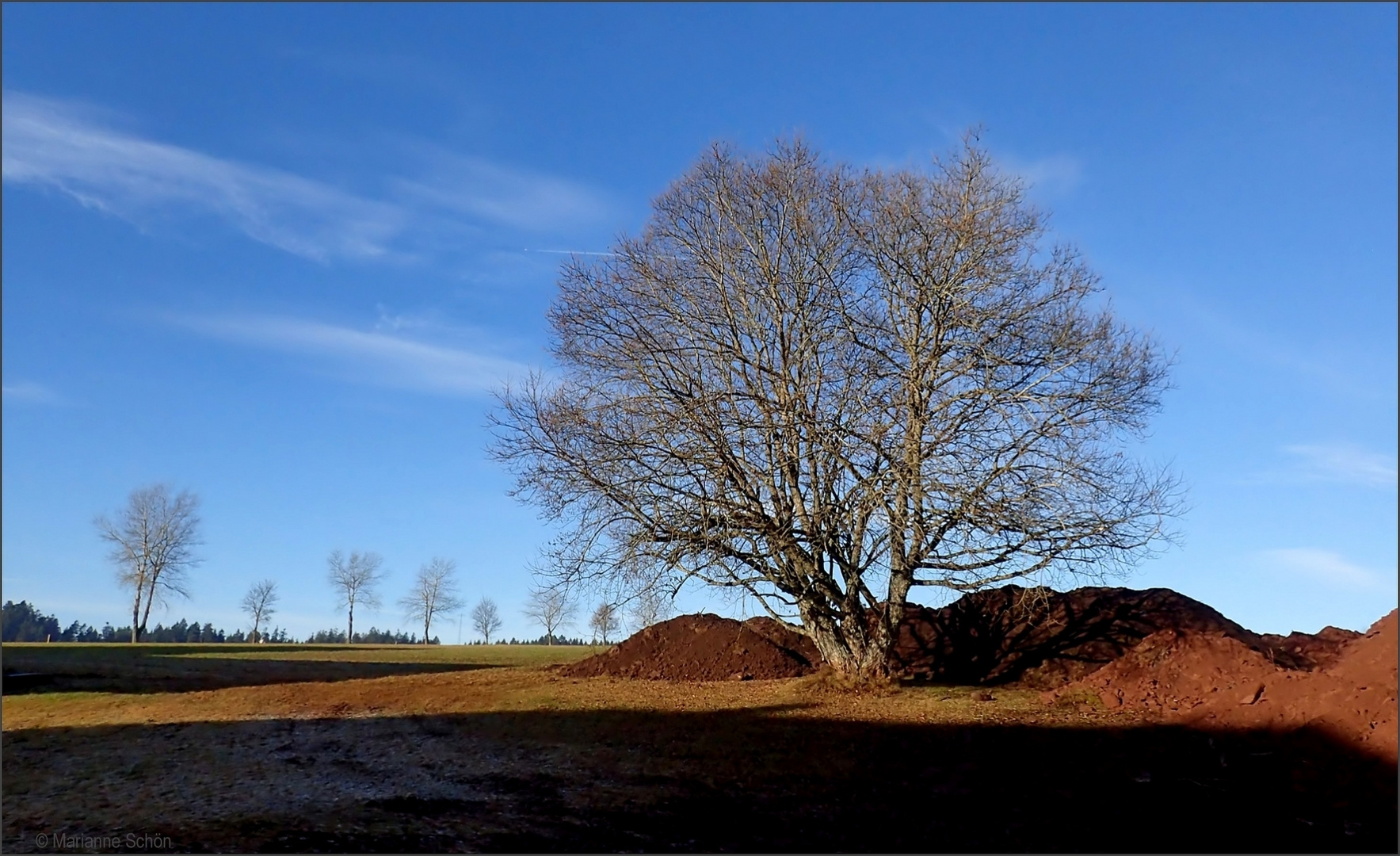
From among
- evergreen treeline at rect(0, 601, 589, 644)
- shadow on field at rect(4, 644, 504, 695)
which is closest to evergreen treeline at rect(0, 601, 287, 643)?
evergreen treeline at rect(0, 601, 589, 644)

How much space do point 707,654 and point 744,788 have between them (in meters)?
11.5

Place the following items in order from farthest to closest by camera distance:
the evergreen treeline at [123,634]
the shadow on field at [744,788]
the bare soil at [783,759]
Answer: the evergreen treeline at [123,634] < the bare soil at [783,759] < the shadow on field at [744,788]

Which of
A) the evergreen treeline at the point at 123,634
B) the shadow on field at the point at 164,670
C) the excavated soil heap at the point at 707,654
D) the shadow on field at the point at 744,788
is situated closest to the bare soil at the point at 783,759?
the shadow on field at the point at 744,788

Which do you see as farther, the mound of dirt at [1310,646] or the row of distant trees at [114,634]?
the row of distant trees at [114,634]

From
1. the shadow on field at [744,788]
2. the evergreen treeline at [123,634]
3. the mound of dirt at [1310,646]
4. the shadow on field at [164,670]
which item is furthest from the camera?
the evergreen treeline at [123,634]

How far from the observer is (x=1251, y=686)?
13.1 meters

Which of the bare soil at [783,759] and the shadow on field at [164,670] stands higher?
the shadow on field at [164,670]

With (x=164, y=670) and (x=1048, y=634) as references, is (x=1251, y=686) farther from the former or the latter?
(x=164, y=670)

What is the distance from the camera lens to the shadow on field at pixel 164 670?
20953 millimetres

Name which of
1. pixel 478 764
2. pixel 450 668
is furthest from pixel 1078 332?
pixel 450 668

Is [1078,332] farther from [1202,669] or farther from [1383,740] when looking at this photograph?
[1383,740]

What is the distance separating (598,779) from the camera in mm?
10953

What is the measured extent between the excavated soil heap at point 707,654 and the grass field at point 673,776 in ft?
11.3

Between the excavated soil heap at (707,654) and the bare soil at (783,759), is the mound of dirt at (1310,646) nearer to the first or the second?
the bare soil at (783,759)
